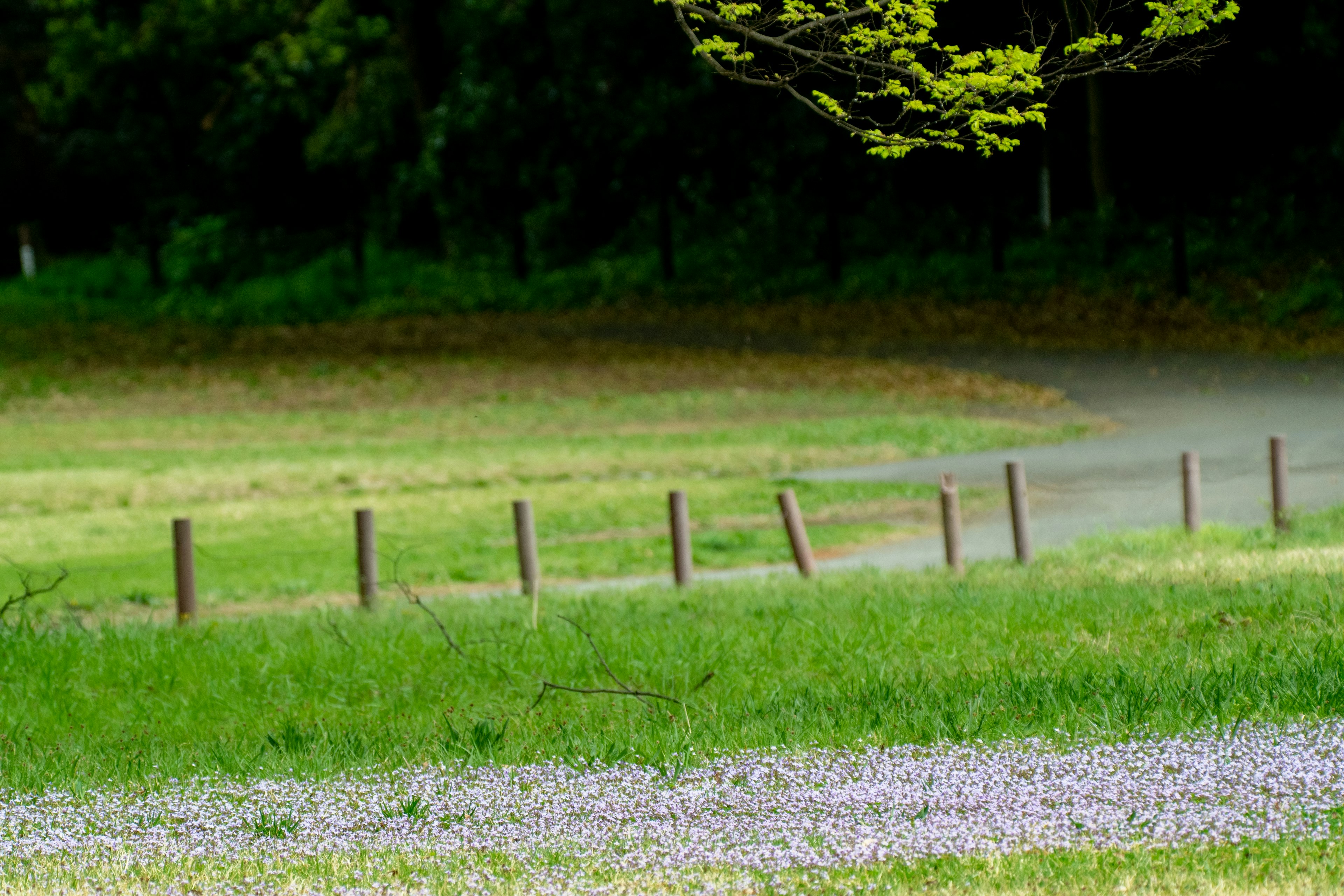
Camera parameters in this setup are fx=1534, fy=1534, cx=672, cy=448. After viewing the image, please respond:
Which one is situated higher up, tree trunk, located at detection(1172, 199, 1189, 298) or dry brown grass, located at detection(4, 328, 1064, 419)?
tree trunk, located at detection(1172, 199, 1189, 298)

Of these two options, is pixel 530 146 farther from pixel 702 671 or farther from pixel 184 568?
pixel 702 671

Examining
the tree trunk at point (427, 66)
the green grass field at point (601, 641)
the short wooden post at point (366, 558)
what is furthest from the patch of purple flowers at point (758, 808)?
the tree trunk at point (427, 66)

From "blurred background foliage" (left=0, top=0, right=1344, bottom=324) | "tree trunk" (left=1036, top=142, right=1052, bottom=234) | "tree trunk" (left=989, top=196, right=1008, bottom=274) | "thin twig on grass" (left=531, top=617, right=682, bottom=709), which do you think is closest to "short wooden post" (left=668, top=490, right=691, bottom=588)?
"thin twig on grass" (left=531, top=617, right=682, bottom=709)

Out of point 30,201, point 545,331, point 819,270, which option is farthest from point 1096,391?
point 30,201

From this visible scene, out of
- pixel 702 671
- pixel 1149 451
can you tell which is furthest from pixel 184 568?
pixel 1149 451

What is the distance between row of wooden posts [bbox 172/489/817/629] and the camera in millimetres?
12031

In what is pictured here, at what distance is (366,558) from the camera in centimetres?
1255

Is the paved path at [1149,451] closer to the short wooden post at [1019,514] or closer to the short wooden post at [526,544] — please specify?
the short wooden post at [1019,514]

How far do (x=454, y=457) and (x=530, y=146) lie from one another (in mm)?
24068

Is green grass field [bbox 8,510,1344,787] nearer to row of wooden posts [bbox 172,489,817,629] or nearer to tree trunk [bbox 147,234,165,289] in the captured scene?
row of wooden posts [bbox 172,489,817,629]

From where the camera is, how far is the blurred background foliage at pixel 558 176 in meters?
33.6

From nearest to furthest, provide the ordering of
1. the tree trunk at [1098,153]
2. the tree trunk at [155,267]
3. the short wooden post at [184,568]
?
the short wooden post at [184,568] < the tree trunk at [1098,153] < the tree trunk at [155,267]

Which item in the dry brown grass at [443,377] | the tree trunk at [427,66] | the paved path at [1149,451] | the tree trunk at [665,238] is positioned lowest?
the paved path at [1149,451]

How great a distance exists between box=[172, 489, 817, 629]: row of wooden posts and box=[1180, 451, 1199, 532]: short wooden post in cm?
385
